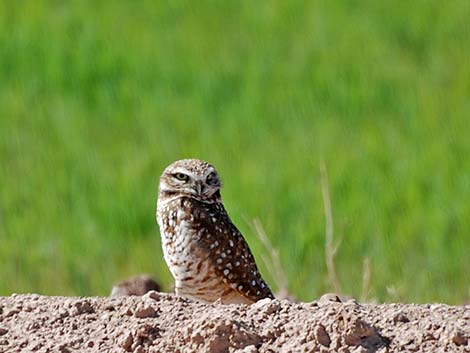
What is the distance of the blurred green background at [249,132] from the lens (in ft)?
35.6

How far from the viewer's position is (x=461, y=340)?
5.46 meters

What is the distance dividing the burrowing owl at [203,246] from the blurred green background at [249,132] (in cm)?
163

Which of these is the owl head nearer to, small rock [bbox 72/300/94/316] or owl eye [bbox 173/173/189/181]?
owl eye [bbox 173/173/189/181]

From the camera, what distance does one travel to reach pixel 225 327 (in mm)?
5562

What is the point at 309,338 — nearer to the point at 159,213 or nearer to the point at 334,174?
the point at 159,213

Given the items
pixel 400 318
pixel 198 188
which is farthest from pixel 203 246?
pixel 400 318

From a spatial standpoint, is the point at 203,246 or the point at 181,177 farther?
the point at 181,177

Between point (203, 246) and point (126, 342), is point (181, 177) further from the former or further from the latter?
point (126, 342)

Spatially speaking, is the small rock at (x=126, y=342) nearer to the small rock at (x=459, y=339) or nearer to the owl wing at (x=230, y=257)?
the small rock at (x=459, y=339)

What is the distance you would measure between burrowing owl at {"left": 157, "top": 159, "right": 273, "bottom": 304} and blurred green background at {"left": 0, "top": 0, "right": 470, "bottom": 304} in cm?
163

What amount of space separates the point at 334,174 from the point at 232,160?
831mm

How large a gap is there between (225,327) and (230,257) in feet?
6.04

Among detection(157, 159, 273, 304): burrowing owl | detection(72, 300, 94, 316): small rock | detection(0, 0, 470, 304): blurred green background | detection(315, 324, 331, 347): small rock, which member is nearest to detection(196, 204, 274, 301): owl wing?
detection(157, 159, 273, 304): burrowing owl

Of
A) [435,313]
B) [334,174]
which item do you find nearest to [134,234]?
[334,174]
